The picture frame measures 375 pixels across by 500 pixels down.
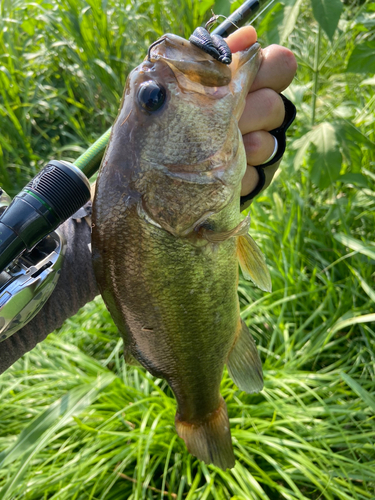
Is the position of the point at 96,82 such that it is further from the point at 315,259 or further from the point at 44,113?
the point at 315,259

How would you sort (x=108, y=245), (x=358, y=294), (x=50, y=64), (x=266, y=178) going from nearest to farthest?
(x=108, y=245)
(x=266, y=178)
(x=358, y=294)
(x=50, y=64)

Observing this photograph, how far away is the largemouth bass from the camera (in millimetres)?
1245

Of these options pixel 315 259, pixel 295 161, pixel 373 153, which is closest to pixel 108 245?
pixel 295 161

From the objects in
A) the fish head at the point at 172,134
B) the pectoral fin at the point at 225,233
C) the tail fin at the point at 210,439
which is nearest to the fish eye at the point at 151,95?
the fish head at the point at 172,134

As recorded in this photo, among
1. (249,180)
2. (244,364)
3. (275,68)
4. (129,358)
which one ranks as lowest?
(244,364)

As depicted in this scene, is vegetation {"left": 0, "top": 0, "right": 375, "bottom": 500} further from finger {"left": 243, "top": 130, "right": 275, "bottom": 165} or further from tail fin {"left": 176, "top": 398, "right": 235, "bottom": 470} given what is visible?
finger {"left": 243, "top": 130, "right": 275, "bottom": 165}

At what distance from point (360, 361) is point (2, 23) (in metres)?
4.92

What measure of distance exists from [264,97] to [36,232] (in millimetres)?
923

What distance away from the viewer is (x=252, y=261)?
55.9 inches

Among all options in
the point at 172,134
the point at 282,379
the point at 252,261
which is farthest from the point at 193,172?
the point at 282,379

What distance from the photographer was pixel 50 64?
494cm

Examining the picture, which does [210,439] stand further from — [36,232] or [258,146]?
[258,146]

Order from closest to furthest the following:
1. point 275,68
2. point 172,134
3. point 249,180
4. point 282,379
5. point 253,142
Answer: point 172,134, point 275,68, point 253,142, point 249,180, point 282,379

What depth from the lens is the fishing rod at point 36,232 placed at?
1136 millimetres
